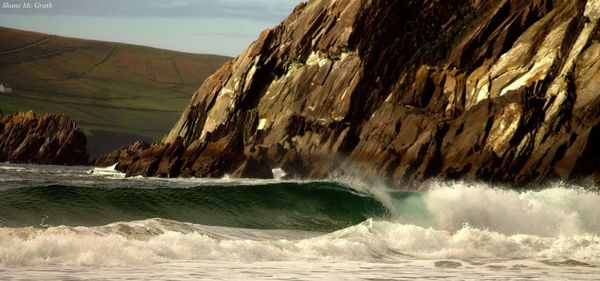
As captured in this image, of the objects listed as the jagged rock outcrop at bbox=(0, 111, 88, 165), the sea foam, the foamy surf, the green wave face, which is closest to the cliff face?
the green wave face

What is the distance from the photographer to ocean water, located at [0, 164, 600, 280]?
20.8m

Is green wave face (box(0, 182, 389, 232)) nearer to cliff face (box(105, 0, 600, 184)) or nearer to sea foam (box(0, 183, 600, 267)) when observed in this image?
sea foam (box(0, 183, 600, 267))

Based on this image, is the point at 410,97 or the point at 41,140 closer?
the point at 410,97

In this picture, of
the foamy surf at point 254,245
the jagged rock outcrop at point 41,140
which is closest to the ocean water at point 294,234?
the foamy surf at point 254,245

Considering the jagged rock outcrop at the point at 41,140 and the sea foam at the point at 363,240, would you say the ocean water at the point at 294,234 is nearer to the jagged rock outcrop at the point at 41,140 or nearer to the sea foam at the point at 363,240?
the sea foam at the point at 363,240

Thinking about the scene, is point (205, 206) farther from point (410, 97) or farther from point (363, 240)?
point (410, 97)

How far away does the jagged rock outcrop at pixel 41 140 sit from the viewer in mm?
151125

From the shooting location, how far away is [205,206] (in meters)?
39.1

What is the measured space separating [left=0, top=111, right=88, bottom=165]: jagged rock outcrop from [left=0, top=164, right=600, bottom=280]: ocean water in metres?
113

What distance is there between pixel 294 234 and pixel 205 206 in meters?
8.00

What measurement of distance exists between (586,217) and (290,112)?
172 ft

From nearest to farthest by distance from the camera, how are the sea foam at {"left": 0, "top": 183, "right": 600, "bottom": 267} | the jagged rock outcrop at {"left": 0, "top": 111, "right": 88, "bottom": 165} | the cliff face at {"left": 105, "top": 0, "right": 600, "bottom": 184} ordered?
1. the sea foam at {"left": 0, "top": 183, "right": 600, "bottom": 267}
2. the cliff face at {"left": 105, "top": 0, "right": 600, "bottom": 184}
3. the jagged rock outcrop at {"left": 0, "top": 111, "right": 88, "bottom": 165}

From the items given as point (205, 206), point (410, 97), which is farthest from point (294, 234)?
point (410, 97)

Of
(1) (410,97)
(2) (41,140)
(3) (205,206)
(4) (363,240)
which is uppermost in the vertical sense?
(2) (41,140)
